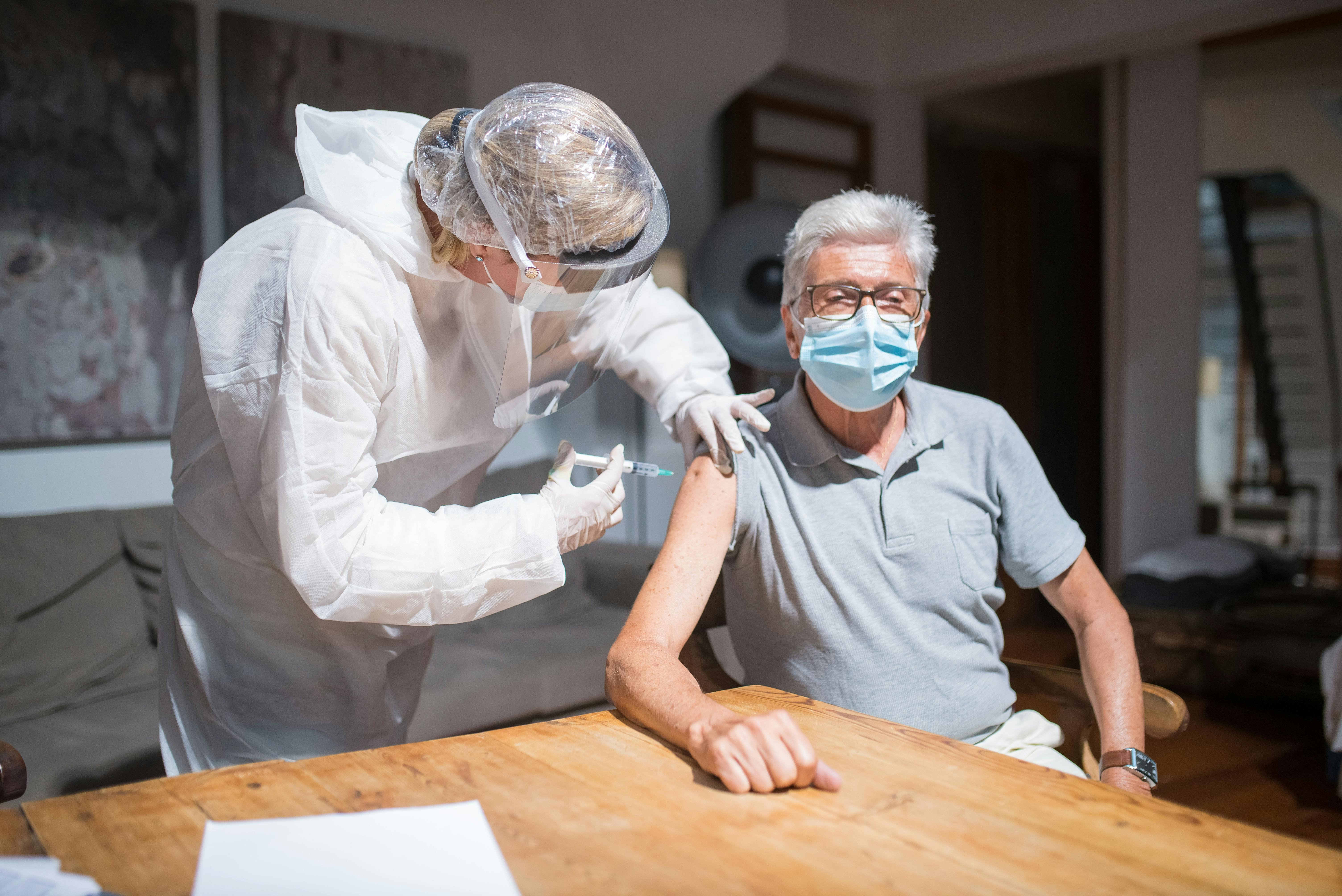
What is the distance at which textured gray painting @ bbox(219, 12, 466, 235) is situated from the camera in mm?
2832

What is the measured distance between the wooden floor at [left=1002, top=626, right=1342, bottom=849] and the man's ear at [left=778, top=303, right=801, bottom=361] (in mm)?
1217

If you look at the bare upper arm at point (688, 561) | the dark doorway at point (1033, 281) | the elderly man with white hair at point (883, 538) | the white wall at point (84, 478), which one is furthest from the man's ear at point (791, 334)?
the dark doorway at point (1033, 281)

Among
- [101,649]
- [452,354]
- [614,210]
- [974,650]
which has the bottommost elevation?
[101,649]

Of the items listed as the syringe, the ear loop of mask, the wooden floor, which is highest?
the ear loop of mask

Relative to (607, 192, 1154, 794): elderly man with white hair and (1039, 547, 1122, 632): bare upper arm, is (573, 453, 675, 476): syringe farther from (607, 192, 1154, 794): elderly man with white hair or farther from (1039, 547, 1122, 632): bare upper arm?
(1039, 547, 1122, 632): bare upper arm

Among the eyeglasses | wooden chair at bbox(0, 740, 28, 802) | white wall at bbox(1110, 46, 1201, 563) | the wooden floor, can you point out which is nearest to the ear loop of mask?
the eyeglasses

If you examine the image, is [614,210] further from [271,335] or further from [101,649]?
[101,649]

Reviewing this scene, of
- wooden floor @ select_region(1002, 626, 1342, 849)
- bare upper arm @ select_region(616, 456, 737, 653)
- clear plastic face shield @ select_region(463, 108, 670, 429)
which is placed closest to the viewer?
clear plastic face shield @ select_region(463, 108, 670, 429)

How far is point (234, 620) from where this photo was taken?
133cm

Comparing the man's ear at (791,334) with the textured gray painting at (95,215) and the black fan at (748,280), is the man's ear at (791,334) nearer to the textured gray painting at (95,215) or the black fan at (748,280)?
the textured gray painting at (95,215)

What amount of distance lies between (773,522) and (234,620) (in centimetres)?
75

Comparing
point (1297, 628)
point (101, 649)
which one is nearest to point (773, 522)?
point (101, 649)

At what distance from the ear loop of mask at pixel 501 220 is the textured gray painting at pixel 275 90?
2.02 meters

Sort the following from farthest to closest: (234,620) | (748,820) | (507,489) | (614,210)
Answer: (507,489), (234,620), (614,210), (748,820)
